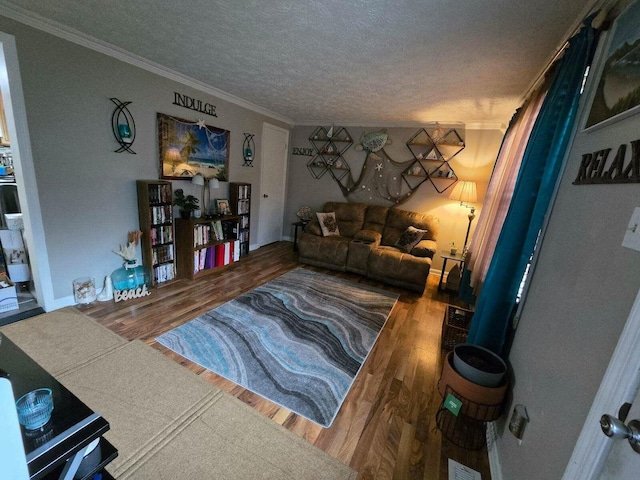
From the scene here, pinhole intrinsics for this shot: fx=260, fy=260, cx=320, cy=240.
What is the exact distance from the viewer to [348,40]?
6.14ft

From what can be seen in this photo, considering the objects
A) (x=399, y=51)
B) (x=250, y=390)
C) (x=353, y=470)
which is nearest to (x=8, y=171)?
(x=250, y=390)

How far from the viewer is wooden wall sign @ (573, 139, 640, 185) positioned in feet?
2.52

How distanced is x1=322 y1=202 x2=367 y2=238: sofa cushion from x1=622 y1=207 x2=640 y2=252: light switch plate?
141 inches

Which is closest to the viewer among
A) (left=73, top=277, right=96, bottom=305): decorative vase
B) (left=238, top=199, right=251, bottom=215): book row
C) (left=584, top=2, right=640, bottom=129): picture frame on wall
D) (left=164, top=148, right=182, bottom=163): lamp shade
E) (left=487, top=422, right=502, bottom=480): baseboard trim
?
(left=584, top=2, right=640, bottom=129): picture frame on wall

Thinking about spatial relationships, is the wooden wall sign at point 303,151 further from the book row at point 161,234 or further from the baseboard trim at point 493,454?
the baseboard trim at point 493,454

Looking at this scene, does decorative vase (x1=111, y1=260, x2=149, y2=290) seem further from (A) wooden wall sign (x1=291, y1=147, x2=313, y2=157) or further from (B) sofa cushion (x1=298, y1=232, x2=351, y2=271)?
A: (A) wooden wall sign (x1=291, y1=147, x2=313, y2=157)

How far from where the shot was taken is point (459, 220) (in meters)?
4.04

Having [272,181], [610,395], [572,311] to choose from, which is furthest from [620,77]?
[272,181]

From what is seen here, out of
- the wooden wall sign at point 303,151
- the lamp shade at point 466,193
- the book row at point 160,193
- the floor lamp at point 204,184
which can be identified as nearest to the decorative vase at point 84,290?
the book row at point 160,193

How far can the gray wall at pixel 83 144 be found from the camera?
207 centimetres

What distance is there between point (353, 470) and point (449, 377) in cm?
68

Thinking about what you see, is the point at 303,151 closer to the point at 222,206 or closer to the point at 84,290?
the point at 222,206

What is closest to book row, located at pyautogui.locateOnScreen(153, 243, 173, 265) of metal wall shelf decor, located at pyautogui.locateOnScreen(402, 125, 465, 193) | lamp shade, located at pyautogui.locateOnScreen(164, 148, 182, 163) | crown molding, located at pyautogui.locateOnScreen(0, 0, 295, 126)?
lamp shade, located at pyautogui.locateOnScreen(164, 148, 182, 163)

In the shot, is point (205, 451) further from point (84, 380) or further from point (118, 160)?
point (118, 160)
